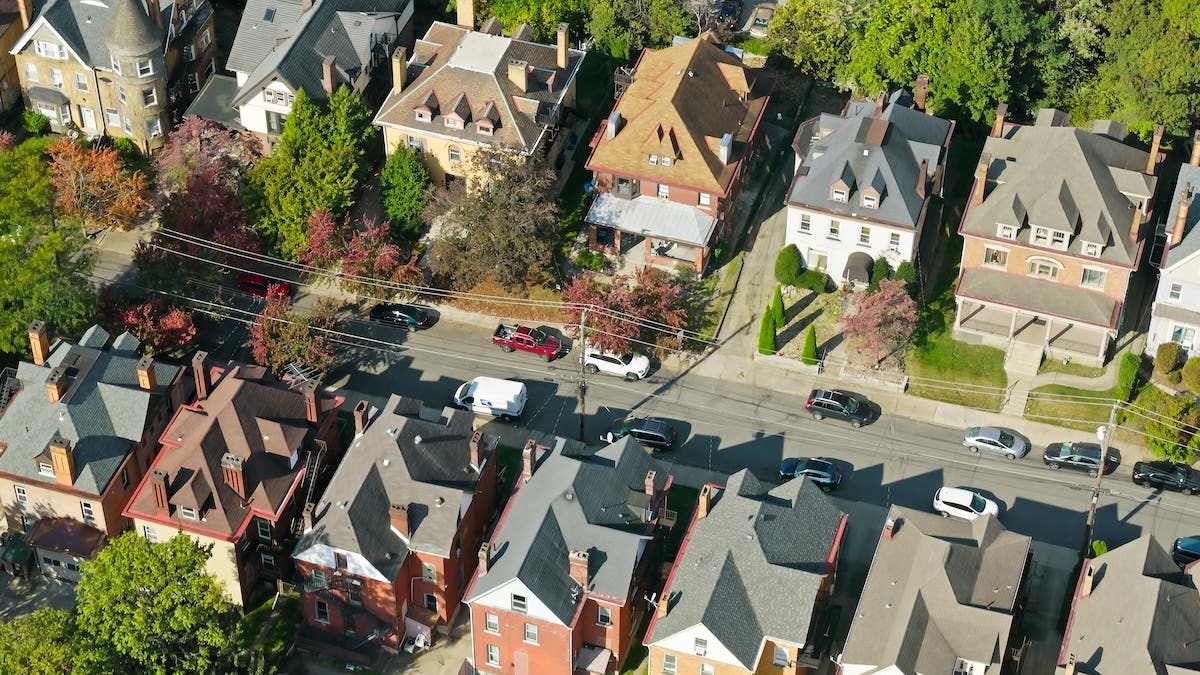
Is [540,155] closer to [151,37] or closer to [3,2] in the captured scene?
[151,37]

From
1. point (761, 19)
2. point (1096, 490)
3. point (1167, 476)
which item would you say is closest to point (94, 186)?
point (761, 19)

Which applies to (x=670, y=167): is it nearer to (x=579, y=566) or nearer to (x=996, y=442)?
(x=996, y=442)

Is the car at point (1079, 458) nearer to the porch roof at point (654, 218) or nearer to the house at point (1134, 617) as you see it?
the house at point (1134, 617)

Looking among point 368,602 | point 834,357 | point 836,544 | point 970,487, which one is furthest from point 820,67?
point 368,602

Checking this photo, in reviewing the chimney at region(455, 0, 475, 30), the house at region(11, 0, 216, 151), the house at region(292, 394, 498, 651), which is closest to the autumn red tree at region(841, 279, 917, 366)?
the house at region(292, 394, 498, 651)

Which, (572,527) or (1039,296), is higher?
(1039,296)

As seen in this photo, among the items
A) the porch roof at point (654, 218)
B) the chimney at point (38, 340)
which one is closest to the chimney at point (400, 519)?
the chimney at point (38, 340)
